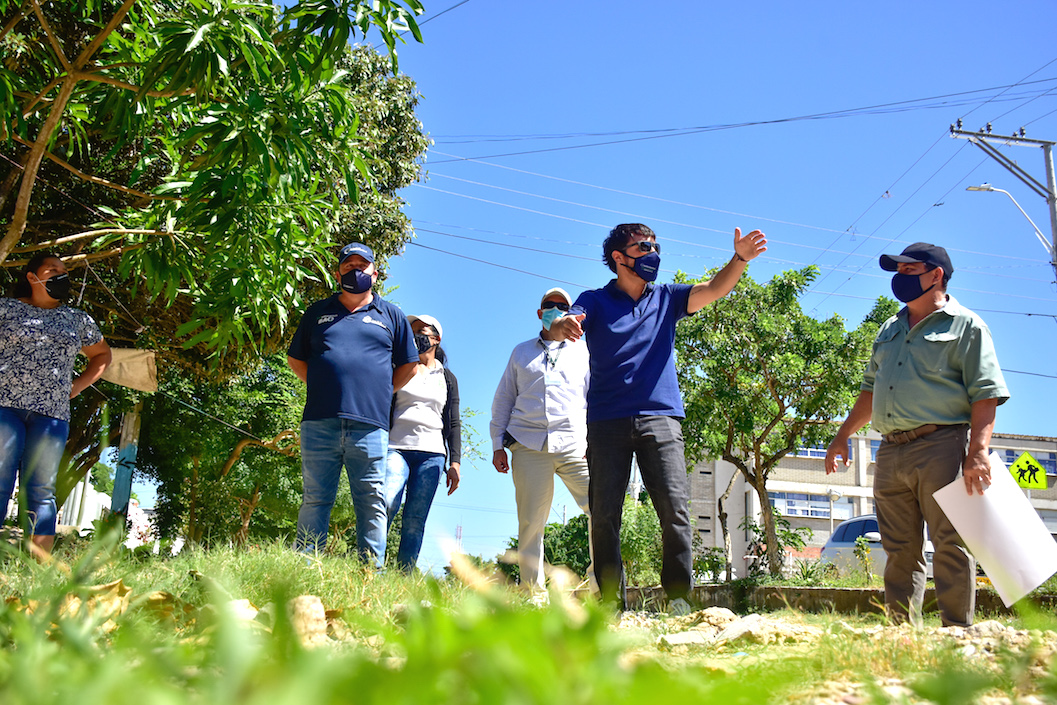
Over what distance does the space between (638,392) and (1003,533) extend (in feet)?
6.24

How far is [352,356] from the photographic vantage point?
5242 mm

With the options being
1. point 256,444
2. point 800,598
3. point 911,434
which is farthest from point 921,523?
point 256,444

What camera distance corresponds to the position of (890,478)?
15.2 ft

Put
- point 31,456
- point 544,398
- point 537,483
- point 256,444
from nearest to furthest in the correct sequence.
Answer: point 31,456
point 537,483
point 544,398
point 256,444

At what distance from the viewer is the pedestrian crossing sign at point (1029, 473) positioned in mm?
14516

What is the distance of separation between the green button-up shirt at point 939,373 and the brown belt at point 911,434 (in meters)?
0.03

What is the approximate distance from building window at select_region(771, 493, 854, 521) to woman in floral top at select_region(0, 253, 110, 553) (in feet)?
157

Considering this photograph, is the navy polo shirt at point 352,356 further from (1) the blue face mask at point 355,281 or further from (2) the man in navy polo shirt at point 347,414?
(1) the blue face mask at point 355,281

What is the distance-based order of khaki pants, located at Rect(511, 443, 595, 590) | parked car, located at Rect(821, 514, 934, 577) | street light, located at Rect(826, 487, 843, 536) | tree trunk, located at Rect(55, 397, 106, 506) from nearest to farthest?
khaki pants, located at Rect(511, 443, 595, 590) → tree trunk, located at Rect(55, 397, 106, 506) → parked car, located at Rect(821, 514, 934, 577) → street light, located at Rect(826, 487, 843, 536)

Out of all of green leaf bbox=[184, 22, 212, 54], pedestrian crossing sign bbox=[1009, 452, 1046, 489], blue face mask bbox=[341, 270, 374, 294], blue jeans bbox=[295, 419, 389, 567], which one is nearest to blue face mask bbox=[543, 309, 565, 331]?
blue face mask bbox=[341, 270, 374, 294]

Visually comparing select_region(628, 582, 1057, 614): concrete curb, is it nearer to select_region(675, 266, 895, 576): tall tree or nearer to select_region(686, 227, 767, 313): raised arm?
select_region(675, 266, 895, 576): tall tree

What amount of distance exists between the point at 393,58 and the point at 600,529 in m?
2.73

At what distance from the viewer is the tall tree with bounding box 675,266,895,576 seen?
1747 centimetres

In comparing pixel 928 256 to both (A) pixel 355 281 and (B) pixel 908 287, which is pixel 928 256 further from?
(A) pixel 355 281
